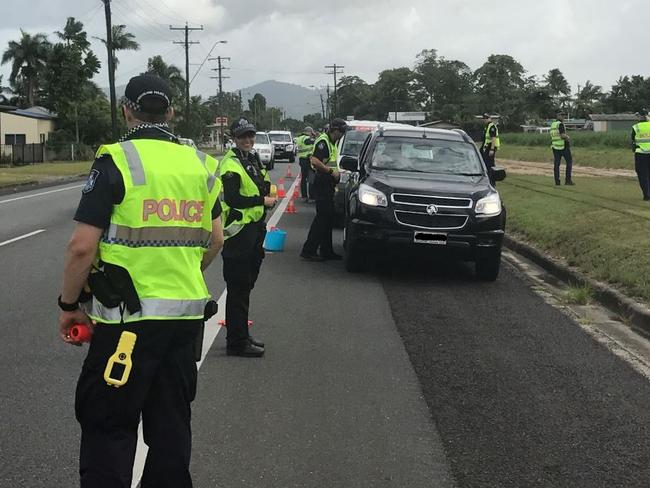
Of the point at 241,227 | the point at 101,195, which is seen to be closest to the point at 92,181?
the point at 101,195

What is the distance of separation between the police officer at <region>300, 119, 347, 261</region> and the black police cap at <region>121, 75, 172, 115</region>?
24.9 feet

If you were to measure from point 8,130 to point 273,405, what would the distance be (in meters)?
50.1

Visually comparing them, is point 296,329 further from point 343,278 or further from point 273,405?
point 343,278

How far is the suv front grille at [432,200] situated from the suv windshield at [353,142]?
271 inches

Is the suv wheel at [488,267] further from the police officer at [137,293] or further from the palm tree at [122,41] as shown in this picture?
the palm tree at [122,41]

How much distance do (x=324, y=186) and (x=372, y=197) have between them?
142 centimetres

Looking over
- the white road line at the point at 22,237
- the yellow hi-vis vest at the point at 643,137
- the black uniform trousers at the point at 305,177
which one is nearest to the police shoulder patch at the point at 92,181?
the white road line at the point at 22,237

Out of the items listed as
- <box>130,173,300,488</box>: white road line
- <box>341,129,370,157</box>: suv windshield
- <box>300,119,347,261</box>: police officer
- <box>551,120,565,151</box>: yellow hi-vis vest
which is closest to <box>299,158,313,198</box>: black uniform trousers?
<box>341,129,370,157</box>: suv windshield

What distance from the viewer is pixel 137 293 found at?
292 centimetres

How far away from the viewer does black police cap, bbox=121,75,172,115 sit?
3.12m

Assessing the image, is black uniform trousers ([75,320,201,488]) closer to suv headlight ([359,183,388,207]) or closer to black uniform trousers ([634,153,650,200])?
suv headlight ([359,183,388,207])

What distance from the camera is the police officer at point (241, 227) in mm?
6109

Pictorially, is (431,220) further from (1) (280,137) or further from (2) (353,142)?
(1) (280,137)

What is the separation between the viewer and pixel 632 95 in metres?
122
